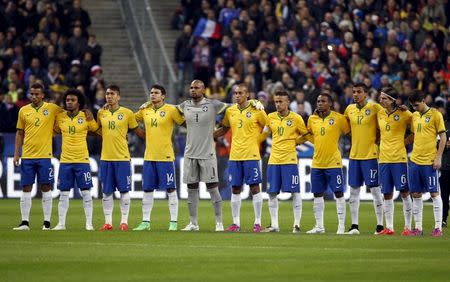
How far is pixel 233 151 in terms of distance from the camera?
23.6 metres

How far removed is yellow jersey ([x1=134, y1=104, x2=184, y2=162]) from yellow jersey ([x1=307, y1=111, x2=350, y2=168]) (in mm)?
2422

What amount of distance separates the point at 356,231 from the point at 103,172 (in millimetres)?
4584

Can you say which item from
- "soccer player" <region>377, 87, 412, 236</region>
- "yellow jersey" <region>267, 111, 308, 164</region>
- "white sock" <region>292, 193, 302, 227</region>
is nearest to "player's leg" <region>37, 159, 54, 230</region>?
"yellow jersey" <region>267, 111, 308, 164</region>

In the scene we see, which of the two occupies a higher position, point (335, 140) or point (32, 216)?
point (335, 140)

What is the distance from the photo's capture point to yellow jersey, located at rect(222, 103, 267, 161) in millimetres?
23469

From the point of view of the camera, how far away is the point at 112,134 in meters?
23.3

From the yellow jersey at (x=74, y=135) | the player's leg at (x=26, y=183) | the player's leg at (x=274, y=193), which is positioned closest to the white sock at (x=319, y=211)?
the player's leg at (x=274, y=193)

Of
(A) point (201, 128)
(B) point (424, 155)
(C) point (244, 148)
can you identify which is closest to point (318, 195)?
(C) point (244, 148)

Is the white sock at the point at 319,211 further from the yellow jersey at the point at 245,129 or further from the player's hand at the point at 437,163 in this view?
the player's hand at the point at 437,163

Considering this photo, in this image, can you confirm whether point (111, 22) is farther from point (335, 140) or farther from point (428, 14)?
point (335, 140)

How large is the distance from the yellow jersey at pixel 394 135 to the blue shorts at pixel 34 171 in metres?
5.90

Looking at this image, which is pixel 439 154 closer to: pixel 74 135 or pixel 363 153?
pixel 363 153

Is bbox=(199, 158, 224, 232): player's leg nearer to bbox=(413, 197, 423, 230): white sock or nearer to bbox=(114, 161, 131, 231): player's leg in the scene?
bbox=(114, 161, 131, 231): player's leg

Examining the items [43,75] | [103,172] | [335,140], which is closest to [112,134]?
[103,172]
